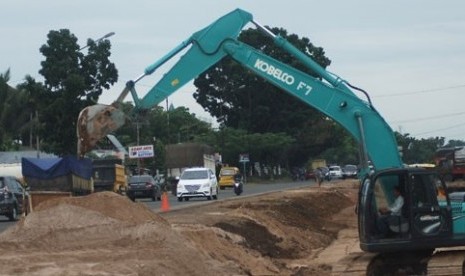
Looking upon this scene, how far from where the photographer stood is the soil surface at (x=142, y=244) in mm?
17219

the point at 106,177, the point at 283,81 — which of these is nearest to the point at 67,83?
the point at 106,177

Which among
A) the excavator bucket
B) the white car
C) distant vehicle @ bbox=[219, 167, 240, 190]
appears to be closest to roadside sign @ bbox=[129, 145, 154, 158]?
the white car

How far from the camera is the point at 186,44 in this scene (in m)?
24.0

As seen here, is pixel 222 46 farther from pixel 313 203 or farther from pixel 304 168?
pixel 304 168

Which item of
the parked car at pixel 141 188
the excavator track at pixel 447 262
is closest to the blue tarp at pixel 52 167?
the parked car at pixel 141 188

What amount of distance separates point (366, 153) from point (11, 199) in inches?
797

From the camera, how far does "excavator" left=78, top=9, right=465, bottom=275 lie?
16516 mm

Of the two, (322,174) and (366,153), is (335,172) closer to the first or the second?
(322,174)

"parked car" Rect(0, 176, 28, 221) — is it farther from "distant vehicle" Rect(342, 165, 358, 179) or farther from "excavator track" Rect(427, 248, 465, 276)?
"distant vehicle" Rect(342, 165, 358, 179)

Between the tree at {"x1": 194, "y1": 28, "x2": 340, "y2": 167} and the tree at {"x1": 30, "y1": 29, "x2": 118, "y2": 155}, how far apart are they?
31.1 m

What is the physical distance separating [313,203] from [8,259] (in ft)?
96.9

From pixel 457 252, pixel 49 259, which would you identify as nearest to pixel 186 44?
pixel 49 259

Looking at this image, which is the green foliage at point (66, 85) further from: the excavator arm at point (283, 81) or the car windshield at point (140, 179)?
the excavator arm at point (283, 81)

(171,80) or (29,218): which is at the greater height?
(171,80)
